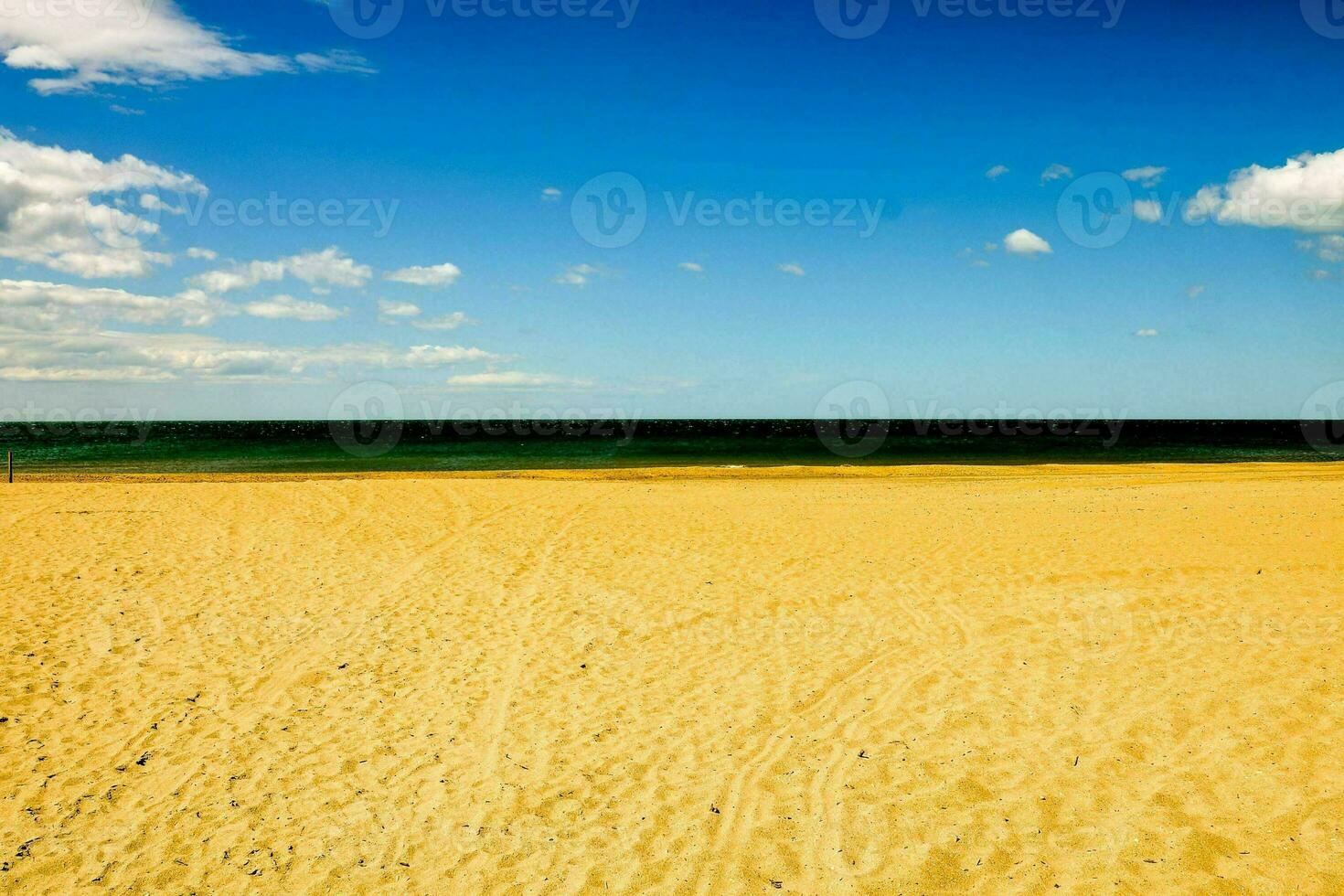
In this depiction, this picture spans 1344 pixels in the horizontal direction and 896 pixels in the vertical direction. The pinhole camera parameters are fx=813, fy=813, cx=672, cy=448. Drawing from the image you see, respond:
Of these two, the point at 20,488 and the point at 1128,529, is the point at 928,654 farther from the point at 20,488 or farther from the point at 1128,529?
the point at 20,488

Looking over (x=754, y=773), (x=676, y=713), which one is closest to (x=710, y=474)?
(x=676, y=713)

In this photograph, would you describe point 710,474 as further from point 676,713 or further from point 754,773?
point 754,773

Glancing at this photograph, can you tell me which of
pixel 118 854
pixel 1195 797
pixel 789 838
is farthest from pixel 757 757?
pixel 118 854

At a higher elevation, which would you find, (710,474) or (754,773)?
(710,474)

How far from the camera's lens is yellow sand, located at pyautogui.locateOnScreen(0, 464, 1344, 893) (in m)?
6.00

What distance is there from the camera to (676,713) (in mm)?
8672

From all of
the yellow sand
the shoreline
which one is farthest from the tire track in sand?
the shoreline

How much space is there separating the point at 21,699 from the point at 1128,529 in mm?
19740

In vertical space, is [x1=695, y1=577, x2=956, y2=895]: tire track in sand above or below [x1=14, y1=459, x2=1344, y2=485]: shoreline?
below

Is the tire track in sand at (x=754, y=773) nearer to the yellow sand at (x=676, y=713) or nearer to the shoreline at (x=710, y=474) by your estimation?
the yellow sand at (x=676, y=713)

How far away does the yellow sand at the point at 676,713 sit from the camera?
5996mm

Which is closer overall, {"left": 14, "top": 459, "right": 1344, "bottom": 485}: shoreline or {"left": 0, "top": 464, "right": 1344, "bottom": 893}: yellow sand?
{"left": 0, "top": 464, "right": 1344, "bottom": 893}: yellow sand

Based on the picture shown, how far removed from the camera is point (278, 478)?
36969 millimetres

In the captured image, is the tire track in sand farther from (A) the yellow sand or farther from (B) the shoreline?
(B) the shoreline
